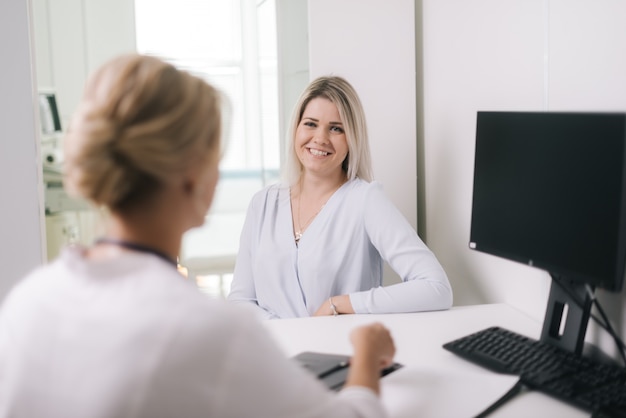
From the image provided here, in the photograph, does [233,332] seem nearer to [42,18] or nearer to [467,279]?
[467,279]

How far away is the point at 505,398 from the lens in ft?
4.15

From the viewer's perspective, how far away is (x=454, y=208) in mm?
2445

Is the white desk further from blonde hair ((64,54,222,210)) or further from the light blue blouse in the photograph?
blonde hair ((64,54,222,210))

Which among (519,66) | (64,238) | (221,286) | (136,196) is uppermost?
(519,66)

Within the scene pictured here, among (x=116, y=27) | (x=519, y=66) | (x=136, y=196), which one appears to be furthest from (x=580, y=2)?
(x=116, y=27)

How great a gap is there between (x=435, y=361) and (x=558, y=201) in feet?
1.40

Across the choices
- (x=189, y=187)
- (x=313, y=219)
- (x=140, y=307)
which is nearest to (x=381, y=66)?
(x=313, y=219)

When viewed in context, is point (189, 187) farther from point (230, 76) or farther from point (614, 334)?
point (230, 76)

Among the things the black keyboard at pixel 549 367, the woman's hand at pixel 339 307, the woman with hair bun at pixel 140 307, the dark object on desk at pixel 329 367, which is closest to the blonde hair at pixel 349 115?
the woman's hand at pixel 339 307

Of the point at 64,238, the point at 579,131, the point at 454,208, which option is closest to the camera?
the point at 579,131

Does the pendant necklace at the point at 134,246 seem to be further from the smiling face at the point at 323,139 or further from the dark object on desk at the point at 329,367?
the smiling face at the point at 323,139

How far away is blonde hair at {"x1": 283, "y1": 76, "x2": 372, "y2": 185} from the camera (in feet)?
7.48

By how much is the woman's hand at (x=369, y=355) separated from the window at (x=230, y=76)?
1467 mm

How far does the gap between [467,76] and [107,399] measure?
182cm
